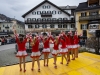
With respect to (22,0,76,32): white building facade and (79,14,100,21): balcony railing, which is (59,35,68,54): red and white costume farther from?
(22,0,76,32): white building facade

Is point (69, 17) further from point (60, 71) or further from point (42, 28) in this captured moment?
point (60, 71)

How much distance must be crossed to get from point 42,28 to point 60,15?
742 cm

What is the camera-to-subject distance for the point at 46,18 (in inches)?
1656

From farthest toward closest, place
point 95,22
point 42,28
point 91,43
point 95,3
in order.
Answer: point 42,28
point 95,3
point 95,22
point 91,43

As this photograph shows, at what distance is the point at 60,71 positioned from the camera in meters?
7.27

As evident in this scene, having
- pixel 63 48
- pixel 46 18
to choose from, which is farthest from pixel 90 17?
pixel 63 48

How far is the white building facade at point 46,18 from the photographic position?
41.5 meters

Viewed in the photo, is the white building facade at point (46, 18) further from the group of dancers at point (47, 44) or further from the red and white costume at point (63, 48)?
the red and white costume at point (63, 48)

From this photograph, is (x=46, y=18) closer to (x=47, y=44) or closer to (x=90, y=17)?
(x=90, y=17)

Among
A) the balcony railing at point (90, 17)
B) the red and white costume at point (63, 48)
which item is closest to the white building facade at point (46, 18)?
the balcony railing at point (90, 17)

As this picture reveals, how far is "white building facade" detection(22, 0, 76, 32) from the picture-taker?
41.5 m

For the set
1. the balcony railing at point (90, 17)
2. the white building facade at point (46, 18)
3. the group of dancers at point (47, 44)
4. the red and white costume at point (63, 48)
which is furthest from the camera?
the white building facade at point (46, 18)

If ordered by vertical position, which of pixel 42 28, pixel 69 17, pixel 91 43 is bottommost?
pixel 91 43

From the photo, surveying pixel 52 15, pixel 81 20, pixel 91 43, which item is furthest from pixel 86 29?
pixel 91 43
